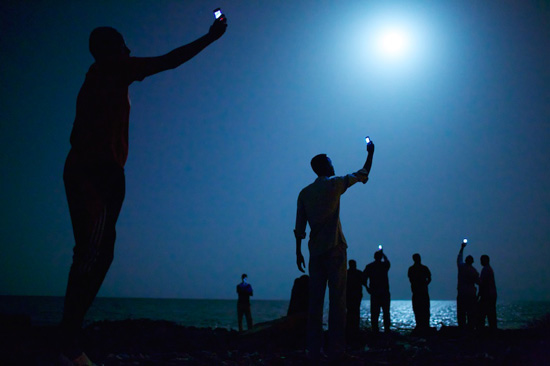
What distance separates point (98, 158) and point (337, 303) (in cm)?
267

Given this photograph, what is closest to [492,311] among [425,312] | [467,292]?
[467,292]

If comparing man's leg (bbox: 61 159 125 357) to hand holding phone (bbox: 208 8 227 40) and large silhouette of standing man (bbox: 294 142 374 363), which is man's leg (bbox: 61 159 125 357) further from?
large silhouette of standing man (bbox: 294 142 374 363)

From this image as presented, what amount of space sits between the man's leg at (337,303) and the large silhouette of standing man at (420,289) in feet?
27.2

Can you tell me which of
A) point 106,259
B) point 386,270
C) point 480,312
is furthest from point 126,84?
point 480,312

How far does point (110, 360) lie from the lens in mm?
3412

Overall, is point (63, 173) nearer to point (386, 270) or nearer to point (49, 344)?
point (49, 344)

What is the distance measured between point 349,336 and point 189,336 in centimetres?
325

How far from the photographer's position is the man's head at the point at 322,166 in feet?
14.5

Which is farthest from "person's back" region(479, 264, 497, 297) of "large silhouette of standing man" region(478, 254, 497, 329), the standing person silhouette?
the standing person silhouette

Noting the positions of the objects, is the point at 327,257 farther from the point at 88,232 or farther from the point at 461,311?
the point at 461,311

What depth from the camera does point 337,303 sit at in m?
3.86

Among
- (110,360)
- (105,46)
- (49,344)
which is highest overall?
(105,46)

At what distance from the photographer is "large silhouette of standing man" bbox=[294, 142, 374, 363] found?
3.86 m

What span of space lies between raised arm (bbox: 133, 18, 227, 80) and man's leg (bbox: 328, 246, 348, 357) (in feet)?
7.87
